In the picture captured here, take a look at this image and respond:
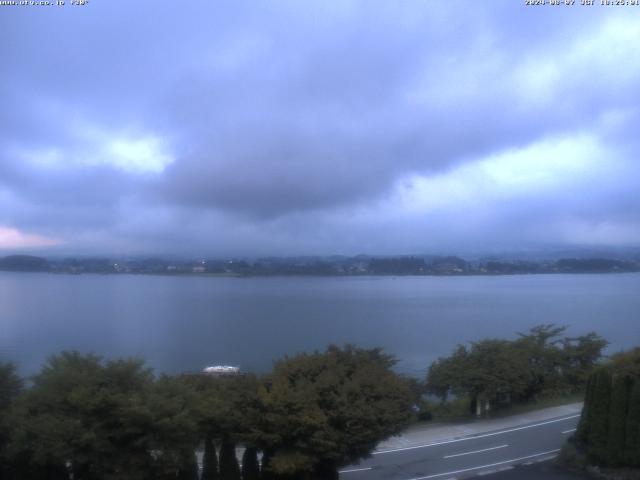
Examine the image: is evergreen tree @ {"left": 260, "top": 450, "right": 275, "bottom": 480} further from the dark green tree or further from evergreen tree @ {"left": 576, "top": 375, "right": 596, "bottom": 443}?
evergreen tree @ {"left": 576, "top": 375, "right": 596, "bottom": 443}

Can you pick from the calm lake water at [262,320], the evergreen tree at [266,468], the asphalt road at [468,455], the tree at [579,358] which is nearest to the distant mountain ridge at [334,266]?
the calm lake water at [262,320]

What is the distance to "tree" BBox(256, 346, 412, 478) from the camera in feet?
43.3

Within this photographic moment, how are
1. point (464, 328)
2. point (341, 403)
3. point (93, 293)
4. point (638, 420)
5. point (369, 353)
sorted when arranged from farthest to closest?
point (93, 293) → point (464, 328) → point (369, 353) → point (638, 420) → point (341, 403)

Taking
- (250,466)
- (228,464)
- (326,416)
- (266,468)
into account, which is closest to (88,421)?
(228,464)

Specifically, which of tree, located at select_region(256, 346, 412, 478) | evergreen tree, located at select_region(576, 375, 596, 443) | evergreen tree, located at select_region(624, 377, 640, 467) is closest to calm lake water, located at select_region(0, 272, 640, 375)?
tree, located at select_region(256, 346, 412, 478)

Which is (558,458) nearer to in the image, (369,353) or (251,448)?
(369,353)

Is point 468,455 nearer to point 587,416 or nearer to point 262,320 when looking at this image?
point 587,416

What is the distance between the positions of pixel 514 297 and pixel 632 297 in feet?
48.5

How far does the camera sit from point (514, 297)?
3423 inches

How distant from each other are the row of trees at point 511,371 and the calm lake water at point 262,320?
29.3 ft

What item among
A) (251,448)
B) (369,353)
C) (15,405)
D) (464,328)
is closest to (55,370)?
(15,405)

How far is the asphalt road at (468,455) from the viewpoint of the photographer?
57.1ft

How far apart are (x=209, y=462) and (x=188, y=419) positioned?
2.04m

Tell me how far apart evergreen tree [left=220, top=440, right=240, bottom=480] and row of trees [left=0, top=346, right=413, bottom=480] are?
0.07 ft
